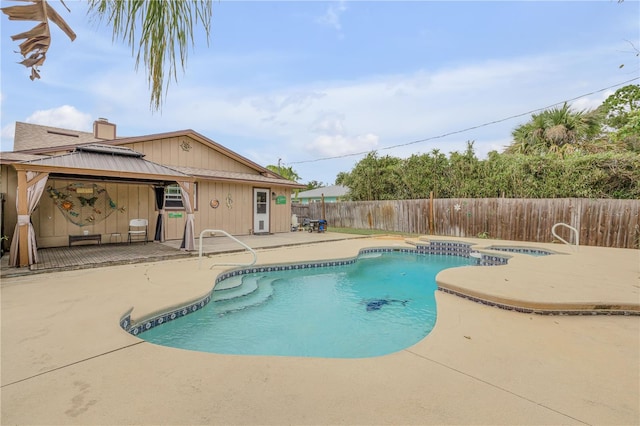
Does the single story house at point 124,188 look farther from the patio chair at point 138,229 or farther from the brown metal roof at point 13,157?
the patio chair at point 138,229

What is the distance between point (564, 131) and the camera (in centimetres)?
1579

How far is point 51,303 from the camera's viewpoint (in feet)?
13.1

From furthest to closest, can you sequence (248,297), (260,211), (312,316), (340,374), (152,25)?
(260,211)
(248,297)
(312,316)
(340,374)
(152,25)

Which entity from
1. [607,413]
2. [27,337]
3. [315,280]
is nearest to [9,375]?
[27,337]

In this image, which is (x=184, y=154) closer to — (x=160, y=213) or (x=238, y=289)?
(x=160, y=213)

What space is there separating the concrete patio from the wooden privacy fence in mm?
7150

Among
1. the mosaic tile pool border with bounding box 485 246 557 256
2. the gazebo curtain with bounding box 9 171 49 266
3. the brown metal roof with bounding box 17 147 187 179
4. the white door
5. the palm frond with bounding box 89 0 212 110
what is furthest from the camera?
the white door

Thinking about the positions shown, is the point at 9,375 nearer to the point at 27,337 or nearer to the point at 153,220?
the point at 27,337

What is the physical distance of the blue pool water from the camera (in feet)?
12.5

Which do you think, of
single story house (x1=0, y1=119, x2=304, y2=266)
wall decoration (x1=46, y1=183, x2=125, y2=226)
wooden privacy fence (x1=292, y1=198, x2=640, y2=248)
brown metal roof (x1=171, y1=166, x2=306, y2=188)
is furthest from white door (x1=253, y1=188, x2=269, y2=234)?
wooden privacy fence (x1=292, y1=198, x2=640, y2=248)

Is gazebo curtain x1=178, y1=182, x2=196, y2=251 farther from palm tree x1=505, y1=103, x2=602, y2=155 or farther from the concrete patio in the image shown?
palm tree x1=505, y1=103, x2=602, y2=155

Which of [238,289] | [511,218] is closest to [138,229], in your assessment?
[238,289]

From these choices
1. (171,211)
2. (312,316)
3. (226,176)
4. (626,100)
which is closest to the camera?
(312,316)

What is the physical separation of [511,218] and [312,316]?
9.97 m
